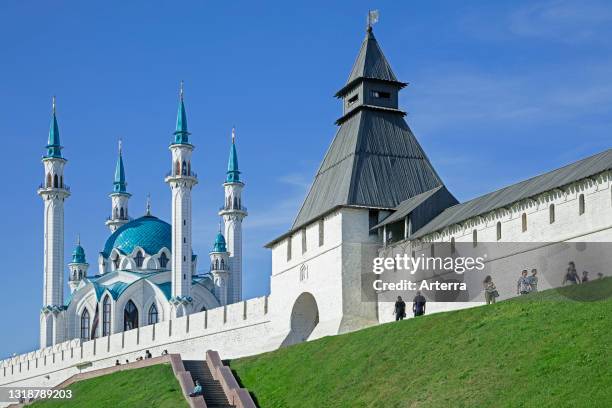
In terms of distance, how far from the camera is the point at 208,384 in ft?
125

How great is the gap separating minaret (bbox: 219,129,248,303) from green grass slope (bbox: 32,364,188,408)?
40.7m

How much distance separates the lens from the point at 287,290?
47.0 m

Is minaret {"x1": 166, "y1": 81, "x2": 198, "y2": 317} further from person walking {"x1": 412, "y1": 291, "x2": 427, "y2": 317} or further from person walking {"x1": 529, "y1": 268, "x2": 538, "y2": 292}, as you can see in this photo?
person walking {"x1": 529, "y1": 268, "x2": 538, "y2": 292}

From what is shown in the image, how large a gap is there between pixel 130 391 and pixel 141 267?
4673 centimetres

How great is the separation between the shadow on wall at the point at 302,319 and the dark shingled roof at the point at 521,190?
713cm

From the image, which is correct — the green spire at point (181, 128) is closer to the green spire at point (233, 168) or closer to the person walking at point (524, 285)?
the green spire at point (233, 168)

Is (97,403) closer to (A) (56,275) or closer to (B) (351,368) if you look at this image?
(B) (351,368)

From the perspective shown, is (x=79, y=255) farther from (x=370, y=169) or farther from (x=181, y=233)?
(x=370, y=169)

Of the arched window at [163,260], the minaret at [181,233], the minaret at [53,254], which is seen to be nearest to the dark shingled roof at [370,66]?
the minaret at [181,233]

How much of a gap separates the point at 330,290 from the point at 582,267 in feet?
40.9

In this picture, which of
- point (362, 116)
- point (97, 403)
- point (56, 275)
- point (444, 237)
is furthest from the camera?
point (56, 275)

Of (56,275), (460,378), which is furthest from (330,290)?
(56,275)

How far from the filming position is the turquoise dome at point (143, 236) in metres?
88.8

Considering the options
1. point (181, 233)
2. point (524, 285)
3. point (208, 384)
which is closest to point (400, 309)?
point (524, 285)
